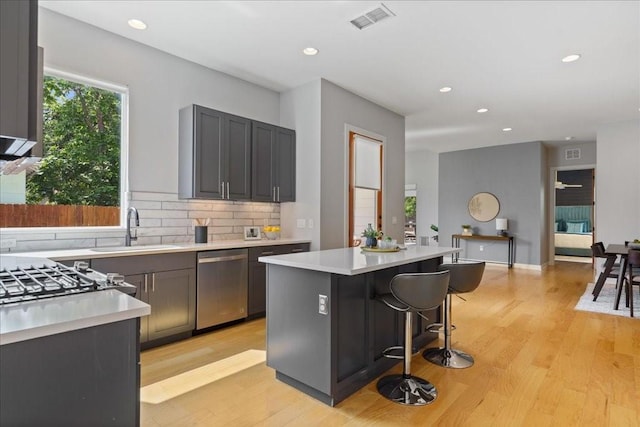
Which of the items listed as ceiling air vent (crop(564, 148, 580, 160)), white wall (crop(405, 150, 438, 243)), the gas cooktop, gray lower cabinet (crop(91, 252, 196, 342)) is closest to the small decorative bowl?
gray lower cabinet (crop(91, 252, 196, 342))

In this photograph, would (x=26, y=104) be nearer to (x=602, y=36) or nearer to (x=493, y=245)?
(x=602, y=36)

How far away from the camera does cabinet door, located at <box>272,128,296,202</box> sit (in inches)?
187

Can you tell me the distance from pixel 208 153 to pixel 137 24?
4.46 feet

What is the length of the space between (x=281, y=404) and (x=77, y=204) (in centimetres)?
269

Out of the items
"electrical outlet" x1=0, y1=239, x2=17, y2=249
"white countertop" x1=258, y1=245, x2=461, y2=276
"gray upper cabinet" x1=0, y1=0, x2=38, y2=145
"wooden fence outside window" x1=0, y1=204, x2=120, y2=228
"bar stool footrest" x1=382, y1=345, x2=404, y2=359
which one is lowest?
"bar stool footrest" x1=382, y1=345, x2=404, y2=359

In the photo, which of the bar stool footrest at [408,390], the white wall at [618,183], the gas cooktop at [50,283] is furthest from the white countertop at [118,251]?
the white wall at [618,183]

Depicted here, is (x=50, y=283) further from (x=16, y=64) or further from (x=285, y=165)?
(x=285, y=165)

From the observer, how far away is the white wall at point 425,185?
33.4 ft

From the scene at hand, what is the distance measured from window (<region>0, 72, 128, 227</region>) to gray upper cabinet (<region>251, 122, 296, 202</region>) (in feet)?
4.83

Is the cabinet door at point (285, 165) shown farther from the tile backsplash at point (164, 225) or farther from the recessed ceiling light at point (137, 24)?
the recessed ceiling light at point (137, 24)

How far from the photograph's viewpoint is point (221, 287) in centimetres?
376

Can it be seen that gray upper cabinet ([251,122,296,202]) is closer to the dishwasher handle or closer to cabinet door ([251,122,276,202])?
cabinet door ([251,122,276,202])

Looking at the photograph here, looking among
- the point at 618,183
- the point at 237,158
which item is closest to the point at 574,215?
the point at 618,183

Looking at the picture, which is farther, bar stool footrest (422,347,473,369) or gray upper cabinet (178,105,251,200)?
gray upper cabinet (178,105,251,200)
